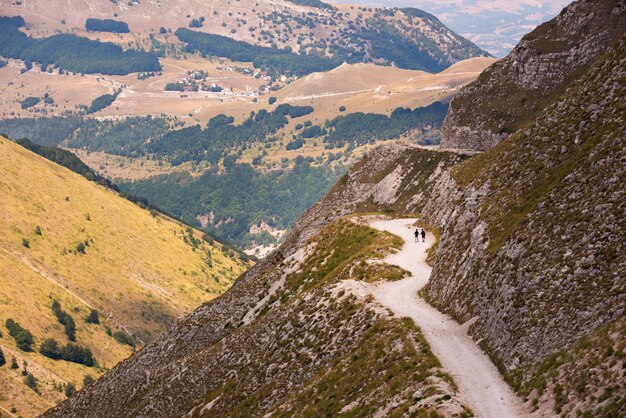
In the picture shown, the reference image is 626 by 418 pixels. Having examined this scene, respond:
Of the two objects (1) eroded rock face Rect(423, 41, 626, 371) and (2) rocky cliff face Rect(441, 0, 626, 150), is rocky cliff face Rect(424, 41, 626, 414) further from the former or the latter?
(2) rocky cliff face Rect(441, 0, 626, 150)

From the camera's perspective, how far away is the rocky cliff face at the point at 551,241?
166 feet

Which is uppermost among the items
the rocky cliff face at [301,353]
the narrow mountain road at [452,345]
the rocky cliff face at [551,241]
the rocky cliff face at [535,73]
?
the rocky cliff face at [535,73]

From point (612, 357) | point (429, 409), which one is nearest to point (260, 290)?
point (429, 409)

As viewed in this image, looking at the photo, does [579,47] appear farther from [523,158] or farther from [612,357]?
[612,357]

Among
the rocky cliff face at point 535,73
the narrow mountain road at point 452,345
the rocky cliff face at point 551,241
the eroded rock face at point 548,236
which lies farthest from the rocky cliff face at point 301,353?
the rocky cliff face at point 535,73

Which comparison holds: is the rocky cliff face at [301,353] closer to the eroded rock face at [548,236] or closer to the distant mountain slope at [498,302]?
the distant mountain slope at [498,302]

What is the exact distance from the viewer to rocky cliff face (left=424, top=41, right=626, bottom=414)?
1992 inches

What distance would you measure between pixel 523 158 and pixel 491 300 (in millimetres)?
15996

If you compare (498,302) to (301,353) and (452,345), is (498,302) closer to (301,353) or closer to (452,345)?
(452,345)

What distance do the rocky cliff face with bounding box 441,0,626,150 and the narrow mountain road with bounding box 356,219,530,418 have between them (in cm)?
6520

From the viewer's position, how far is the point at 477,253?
66750 millimetres

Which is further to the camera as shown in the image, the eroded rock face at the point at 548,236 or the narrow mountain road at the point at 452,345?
the eroded rock face at the point at 548,236

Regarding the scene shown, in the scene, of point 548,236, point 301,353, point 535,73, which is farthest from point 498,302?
point 535,73

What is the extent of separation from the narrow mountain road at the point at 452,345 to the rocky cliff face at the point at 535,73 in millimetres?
65205
